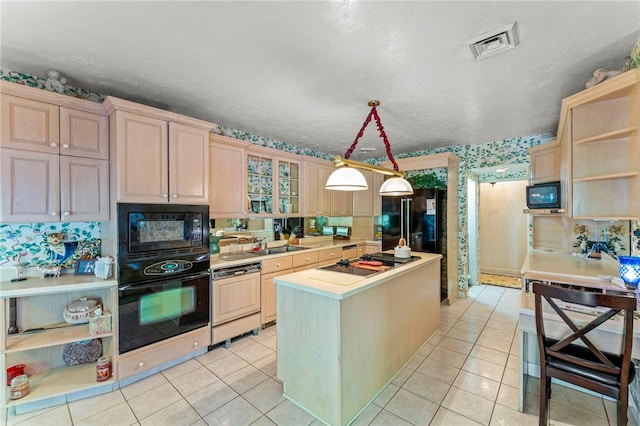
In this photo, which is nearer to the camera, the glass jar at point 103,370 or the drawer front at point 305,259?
the glass jar at point 103,370

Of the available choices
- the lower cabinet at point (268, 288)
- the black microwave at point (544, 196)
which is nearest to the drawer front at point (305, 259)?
the lower cabinet at point (268, 288)

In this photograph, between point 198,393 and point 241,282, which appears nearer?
point 198,393

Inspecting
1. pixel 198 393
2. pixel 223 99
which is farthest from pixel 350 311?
pixel 223 99

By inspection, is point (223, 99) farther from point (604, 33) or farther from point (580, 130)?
point (580, 130)

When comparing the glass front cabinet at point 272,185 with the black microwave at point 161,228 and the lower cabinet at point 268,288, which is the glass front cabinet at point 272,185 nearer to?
the lower cabinet at point 268,288

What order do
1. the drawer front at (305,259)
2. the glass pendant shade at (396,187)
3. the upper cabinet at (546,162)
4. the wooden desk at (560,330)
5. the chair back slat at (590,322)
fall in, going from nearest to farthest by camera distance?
1. the chair back slat at (590,322)
2. the wooden desk at (560,330)
3. the glass pendant shade at (396,187)
4. the upper cabinet at (546,162)
5. the drawer front at (305,259)

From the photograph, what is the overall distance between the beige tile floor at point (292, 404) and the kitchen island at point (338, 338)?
6.0 inches

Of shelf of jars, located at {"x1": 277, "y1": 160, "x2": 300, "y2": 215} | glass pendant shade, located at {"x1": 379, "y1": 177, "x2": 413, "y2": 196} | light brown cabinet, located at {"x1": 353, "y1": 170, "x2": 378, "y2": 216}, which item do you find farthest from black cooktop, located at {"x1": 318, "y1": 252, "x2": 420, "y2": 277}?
light brown cabinet, located at {"x1": 353, "y1": 170, "x2": 378, "y2": 216}

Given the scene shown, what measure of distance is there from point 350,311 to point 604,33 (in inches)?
95.2

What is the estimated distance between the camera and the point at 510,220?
579 centimetres

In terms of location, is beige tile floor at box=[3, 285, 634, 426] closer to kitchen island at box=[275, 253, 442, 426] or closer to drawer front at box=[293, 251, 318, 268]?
kitchen island at box=[275, 253, 442, 426]

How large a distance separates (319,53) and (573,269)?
2.82 meters

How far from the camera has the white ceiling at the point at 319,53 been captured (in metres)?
1.53

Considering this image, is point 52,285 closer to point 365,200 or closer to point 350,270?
point 350,270
